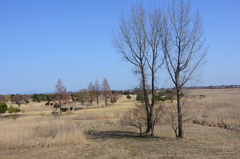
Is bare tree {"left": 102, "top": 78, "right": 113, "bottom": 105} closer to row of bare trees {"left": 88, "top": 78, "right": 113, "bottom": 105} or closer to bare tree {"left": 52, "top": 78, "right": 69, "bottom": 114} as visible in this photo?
row of bare trees {"left": 88, "top": 78, "right": 113, "bottom": 105}

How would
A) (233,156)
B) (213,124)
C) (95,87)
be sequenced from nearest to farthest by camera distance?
(233,156), (213,124), (95,87)

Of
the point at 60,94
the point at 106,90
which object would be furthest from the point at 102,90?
the point at 60,94

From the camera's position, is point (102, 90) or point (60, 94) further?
point (102, 90)

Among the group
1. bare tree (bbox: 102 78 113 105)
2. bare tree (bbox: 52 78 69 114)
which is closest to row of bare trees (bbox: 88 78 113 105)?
bare tree (bbox: 102 78 113 105)

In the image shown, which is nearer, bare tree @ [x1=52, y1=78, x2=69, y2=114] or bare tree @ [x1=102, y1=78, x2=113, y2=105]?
bare tree @ [x1=52, y1=78, x2=69, y2=114]

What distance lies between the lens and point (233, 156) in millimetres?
8016

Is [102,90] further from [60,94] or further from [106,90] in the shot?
[60,94]

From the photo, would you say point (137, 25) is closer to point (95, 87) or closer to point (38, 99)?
point (95, 87)

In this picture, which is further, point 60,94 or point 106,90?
point 106,90

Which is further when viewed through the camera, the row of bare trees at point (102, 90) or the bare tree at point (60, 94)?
the row of bare trees at point (102, 90)

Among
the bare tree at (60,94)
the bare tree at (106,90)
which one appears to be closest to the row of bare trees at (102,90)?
the bare tree at (106,90)

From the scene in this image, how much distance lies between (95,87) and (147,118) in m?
50.6

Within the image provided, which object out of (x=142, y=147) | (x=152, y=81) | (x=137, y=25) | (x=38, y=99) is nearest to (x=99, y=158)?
→ (x=142, y=147)

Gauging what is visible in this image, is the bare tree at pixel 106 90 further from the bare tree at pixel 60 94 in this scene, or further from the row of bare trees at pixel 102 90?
the bare tree at pixel 60 94
